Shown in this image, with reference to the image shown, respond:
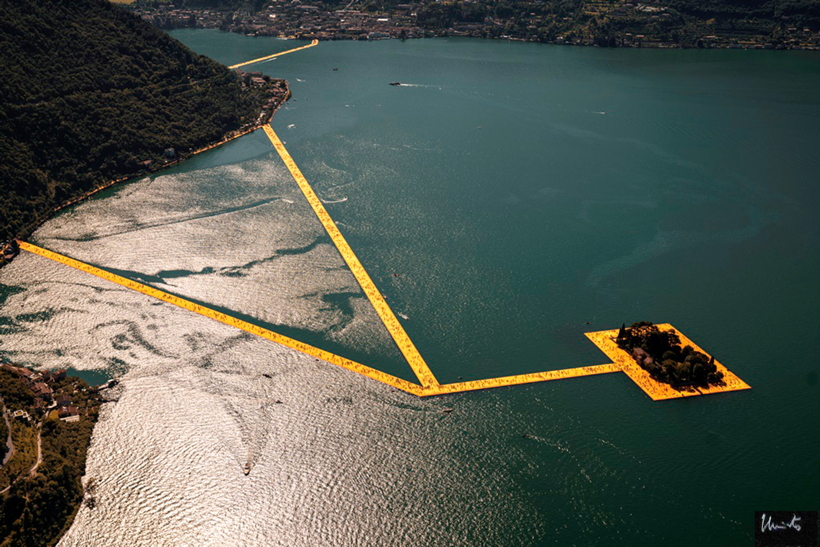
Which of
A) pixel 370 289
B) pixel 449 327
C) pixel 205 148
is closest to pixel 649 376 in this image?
pixel 449 327

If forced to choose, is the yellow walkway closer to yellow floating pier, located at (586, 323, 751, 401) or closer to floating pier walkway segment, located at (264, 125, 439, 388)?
yellow floating pier, located at (586, 323, 751, 401)

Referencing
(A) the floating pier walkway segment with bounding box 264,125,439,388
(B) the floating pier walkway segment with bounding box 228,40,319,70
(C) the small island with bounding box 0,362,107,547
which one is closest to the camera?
(C) the small island with bounding box 0,362,107,547

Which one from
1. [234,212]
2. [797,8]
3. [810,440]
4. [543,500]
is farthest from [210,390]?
[797,8]

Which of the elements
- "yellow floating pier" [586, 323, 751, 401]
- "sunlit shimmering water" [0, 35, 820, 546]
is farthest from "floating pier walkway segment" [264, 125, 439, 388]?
"yellow floating pier" [586, 323, 751, 401]

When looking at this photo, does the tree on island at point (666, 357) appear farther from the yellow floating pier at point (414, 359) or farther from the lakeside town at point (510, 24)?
the lakeside town at point (510, 24)
